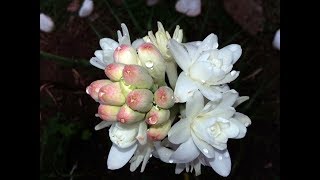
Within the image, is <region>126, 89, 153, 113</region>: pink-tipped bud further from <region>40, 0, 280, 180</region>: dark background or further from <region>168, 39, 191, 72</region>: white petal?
<region>40, 0, 280, 180</region>: dark background

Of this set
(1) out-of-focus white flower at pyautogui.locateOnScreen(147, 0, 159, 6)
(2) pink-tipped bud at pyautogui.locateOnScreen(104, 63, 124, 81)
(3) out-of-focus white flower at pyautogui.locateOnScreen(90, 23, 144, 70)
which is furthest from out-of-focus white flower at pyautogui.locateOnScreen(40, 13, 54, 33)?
(2) pink-tipped bud at pyautogui.locateOnScreen(104, 63, 124, 81)

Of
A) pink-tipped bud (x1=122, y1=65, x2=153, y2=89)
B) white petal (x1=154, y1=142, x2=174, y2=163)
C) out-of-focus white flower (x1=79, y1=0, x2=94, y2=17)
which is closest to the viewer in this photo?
pink-tipped bud (x1=122, y1=65, x2=153, y2=89)

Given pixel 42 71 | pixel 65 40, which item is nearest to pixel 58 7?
pixel 65 40

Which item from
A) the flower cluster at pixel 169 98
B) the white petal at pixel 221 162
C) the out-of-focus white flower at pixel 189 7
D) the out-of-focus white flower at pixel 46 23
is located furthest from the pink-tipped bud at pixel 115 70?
the out-of-focus white flower at pixel 46 23

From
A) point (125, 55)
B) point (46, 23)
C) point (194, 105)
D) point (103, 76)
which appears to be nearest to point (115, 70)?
point (125, 55)
